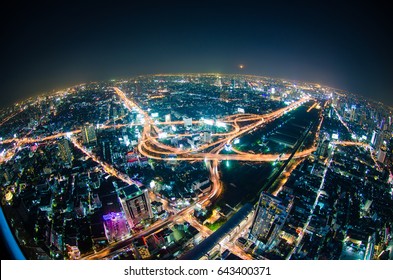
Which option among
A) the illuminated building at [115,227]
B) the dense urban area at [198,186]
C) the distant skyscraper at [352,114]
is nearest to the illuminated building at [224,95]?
the dense urban area at [198,186]

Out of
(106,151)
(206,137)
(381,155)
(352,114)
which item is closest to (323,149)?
(381,155)

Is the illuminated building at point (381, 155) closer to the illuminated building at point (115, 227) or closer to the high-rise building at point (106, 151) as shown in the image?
the illuminated building at point (115, 227)

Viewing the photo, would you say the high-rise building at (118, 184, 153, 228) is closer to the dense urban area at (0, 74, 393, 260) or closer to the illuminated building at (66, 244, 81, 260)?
the dense urban area at (0, 74, 393, 260)

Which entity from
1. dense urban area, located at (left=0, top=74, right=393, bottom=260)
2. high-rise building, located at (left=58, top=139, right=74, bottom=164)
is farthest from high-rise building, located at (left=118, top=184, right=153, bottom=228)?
high-rise building, located at (left=58, top=139, right=74, bottom=164)

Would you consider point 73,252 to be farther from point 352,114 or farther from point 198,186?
point 352,114

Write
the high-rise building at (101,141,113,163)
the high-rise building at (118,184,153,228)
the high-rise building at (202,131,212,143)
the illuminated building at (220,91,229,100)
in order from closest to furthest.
Answer: 1. the high-rise building at (118,184,153,228)
2. the high-rise building at (101,141,113,163)
3. the high-rise building at (202,131,212,143)
4. the illuminated building at (220,91,229,100)
